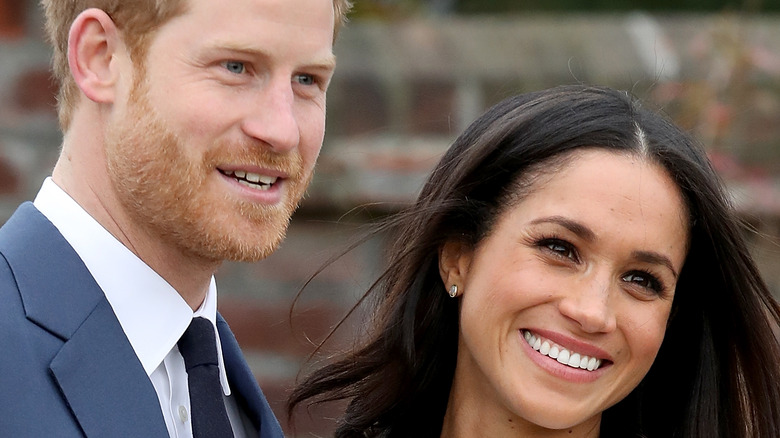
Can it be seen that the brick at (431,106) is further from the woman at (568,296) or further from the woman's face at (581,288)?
the woman's face at (581,288)

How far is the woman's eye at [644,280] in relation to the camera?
2.93m

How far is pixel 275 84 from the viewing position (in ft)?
8.79

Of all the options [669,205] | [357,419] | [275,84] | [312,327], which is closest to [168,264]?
[275,84]

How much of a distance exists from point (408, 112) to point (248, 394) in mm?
2085

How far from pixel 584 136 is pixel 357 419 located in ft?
3.08

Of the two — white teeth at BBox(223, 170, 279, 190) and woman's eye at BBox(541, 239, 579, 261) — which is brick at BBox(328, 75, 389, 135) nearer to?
woman's eye at BBox(541, 239, 579, 261)

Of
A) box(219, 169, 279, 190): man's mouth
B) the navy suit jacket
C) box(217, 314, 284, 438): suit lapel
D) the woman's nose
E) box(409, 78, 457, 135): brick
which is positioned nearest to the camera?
the navy suit jacket

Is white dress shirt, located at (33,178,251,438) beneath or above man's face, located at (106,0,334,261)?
beneath

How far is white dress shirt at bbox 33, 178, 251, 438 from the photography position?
2.64 metres

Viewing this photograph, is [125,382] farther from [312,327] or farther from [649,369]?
[312,327]

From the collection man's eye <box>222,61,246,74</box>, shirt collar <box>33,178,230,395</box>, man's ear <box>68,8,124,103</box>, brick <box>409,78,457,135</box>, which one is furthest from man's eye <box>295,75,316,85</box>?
brick <box>409,78,457,135</box>

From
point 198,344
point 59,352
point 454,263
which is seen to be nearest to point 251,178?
point 198,344

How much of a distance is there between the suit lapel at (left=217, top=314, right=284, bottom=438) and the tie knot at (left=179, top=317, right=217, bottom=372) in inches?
9.9

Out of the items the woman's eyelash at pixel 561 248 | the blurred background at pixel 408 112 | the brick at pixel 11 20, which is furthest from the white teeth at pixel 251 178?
Answer: the brick at pixel 11 20
